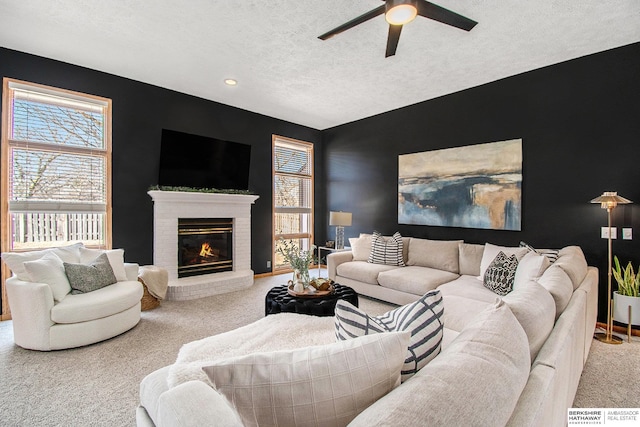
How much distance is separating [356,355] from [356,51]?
335 centimetres

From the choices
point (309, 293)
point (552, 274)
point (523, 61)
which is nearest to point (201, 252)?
point (309, 293)

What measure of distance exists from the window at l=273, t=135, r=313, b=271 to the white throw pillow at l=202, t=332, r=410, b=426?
5155mm

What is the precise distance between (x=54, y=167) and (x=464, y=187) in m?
5.44

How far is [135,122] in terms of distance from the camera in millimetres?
4332

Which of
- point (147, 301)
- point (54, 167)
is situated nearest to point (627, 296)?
point (147, 301)

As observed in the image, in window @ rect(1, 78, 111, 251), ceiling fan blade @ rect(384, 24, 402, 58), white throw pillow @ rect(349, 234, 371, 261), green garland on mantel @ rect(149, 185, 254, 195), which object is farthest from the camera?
white throw pillow @ rect(349, 234, 371, 261)

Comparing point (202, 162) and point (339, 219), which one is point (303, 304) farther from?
point (202, 162)

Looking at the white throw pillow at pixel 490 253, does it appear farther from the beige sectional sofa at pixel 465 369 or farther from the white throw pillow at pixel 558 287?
the white throw pillow at pixel 558 287

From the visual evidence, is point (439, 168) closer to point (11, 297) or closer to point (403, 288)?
point (403, 288)

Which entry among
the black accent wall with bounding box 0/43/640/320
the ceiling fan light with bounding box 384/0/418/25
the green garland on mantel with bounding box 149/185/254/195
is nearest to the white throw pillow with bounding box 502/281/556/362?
the ceiling fan light with bounding box 384/0/418/25

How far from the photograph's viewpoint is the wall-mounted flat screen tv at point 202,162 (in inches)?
179

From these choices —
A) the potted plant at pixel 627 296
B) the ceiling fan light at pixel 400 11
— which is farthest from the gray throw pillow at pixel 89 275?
the potted plant at pixel 627 296

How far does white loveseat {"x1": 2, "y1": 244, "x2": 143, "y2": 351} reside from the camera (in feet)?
8.71

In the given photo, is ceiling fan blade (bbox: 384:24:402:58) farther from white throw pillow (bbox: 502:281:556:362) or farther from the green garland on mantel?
the green garland on mantel
